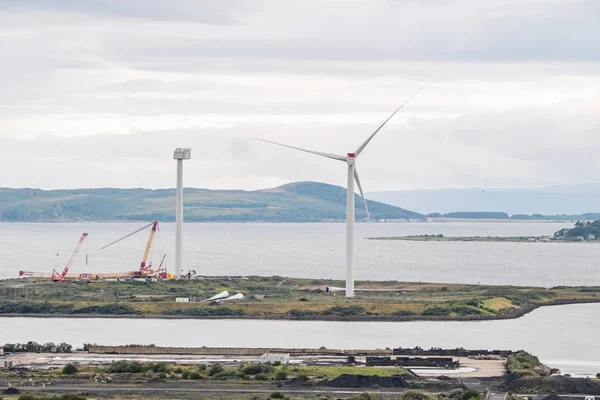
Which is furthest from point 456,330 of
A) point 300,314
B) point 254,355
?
point 254,355

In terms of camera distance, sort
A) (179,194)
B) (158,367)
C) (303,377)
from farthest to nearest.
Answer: (179,194), (158,367), (303,377)

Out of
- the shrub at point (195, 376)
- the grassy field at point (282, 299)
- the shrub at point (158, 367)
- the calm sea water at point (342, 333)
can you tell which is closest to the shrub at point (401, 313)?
the grassy field at point (282, 299)

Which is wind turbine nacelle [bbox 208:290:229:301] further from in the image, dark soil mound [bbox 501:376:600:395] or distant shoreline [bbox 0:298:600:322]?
dark soil mound [bbox 501:376:600:395]

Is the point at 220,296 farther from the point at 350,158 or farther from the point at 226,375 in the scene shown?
the point at 226,375

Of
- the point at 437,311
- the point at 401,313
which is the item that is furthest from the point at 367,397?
the point at 437,311

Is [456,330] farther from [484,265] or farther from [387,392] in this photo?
[484,265]

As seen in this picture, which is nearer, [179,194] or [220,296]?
[220,296]
